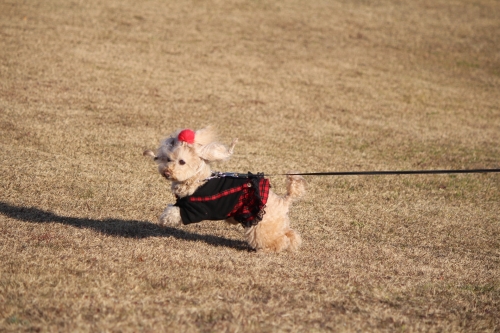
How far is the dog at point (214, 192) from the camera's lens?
5.46m

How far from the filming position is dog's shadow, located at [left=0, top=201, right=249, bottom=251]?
639 centimetres

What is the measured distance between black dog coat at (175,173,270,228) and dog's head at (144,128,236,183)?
20 centimetres

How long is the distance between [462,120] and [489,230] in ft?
25.2

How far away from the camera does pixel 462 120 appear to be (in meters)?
15.0

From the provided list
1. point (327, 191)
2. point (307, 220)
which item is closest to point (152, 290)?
point (307, 220)

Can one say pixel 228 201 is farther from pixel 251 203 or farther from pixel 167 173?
pixel 167 173

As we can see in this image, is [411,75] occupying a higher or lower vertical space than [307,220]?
higher

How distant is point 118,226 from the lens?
664cm

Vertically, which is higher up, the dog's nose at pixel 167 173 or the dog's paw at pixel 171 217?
the dog's nose at pixel 167 173

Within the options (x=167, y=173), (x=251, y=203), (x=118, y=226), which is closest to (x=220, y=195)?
(x=251, y=203)

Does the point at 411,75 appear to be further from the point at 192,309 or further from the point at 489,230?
the point at 192,309

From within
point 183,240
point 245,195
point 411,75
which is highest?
point 411,75

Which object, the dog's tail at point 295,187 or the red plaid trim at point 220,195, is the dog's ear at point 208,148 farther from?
the dog's tail at point 295,187

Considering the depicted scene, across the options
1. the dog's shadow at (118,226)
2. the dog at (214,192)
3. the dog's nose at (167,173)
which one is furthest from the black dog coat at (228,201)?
the dog's shadow at (118,226)
